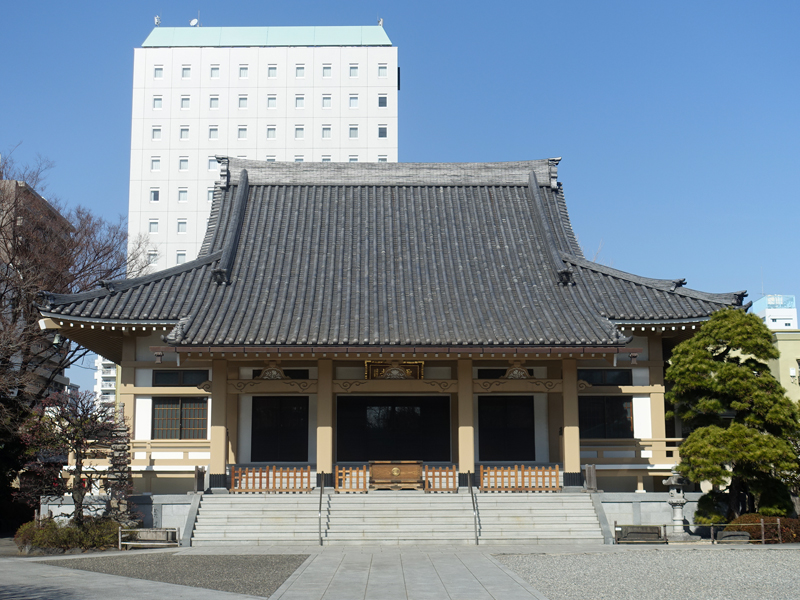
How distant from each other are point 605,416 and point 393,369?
659 centimetres

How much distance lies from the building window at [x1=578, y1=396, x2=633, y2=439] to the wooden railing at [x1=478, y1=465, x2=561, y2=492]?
2.88 m

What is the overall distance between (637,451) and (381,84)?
5226cm

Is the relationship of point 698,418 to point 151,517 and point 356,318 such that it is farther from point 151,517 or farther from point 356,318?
point 151,517

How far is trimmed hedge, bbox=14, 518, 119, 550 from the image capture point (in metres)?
17.6

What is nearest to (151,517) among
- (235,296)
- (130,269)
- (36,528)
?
(36,528)

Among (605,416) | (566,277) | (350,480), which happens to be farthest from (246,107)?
(350,480)

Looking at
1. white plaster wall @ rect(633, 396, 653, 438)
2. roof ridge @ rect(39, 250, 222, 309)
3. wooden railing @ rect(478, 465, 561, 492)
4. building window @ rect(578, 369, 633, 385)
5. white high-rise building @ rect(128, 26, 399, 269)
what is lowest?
wooden railing @ rect(478, 465, 561, 492)

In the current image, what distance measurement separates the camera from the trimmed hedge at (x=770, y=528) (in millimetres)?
Answer: 17594

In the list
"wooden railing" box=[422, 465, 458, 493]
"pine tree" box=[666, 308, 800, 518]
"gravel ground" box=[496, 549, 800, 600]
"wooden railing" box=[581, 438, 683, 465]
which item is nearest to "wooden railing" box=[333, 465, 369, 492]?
"wooden railing" box=[422, 465, 458, 493]

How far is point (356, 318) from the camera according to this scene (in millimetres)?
21016

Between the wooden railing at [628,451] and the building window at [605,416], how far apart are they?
1.07 feet

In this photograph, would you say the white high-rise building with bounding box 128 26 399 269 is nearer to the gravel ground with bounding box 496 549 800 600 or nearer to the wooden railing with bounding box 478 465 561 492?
the wooden railing with bounding box 478 465 561 492

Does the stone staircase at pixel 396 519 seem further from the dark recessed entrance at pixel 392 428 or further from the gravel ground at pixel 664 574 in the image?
the dark recessed entrance at pixel 392 428

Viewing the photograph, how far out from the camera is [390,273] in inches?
923
